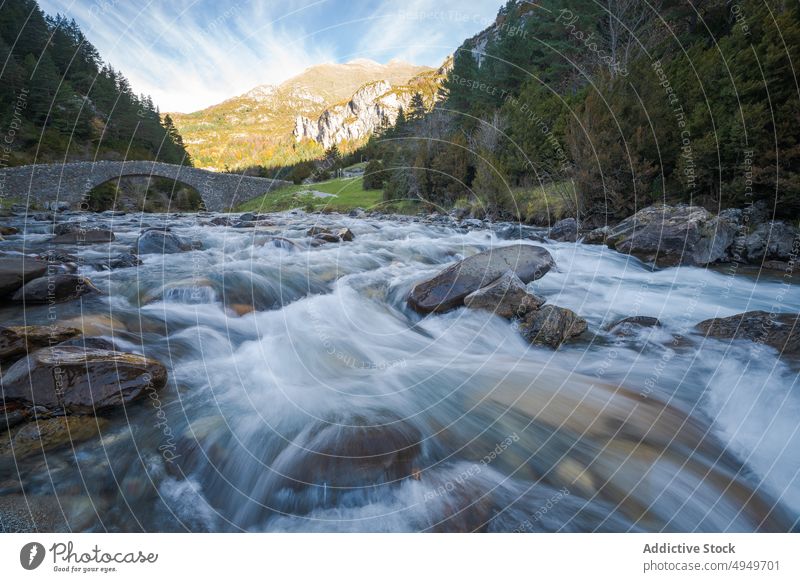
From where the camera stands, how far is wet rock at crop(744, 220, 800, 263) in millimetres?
8523

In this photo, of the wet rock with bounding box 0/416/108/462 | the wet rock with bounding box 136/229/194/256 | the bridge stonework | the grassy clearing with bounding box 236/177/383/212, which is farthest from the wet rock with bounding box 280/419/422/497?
the bridge stonework

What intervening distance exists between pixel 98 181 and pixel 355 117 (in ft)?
227

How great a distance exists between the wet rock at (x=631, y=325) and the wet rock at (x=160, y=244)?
1152 cm

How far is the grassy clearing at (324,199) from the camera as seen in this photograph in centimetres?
3155

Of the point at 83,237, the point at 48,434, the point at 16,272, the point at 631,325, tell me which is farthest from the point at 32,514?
the point at 83,237

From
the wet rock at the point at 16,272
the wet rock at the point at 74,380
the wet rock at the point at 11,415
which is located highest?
the wet rock at the point at 16,272

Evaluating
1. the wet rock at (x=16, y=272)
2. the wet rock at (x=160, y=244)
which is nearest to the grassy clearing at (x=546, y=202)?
the wet rock at (x=160, y=244)

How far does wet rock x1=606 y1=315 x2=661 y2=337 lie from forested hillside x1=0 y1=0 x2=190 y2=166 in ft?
132

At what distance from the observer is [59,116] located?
43969mm

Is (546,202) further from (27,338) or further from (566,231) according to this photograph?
(27,338)

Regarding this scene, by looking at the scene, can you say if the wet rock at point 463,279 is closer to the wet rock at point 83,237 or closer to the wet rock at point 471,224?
the wet rock at point 471,224

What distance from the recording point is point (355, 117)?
92.2 m

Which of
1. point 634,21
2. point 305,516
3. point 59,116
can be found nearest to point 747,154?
point 305,516

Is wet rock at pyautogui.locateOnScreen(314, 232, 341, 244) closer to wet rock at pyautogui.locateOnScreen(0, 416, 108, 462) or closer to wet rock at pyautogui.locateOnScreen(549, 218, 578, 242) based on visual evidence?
wet rock at pyautogui.locateOnScreen(549, 218, 578, 242)
